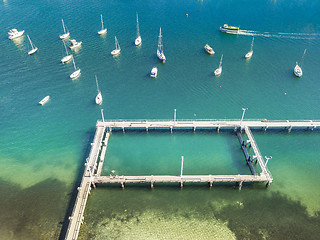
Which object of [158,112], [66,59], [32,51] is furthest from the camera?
[32,51]

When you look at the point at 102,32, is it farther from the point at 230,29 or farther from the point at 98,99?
the point at 230,29

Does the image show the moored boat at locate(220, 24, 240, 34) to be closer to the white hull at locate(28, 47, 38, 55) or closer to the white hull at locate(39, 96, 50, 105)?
the white hull at locate(28, 47, 38, 55)

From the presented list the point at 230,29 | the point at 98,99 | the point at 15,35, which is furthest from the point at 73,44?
the point at 230,29

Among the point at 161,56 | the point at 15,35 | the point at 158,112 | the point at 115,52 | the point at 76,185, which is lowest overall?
the point at 76,185

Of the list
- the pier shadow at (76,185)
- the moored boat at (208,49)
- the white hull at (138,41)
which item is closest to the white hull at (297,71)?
the moored boat at (208,49)

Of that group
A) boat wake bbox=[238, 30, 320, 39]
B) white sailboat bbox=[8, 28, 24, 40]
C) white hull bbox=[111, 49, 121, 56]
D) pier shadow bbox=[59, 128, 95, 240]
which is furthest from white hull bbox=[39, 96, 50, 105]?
boat wake bbox=[238, 30, 320, 39]

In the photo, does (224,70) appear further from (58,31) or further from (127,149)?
(58,31)

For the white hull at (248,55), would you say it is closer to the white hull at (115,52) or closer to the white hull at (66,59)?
the white hull at (115,52)
